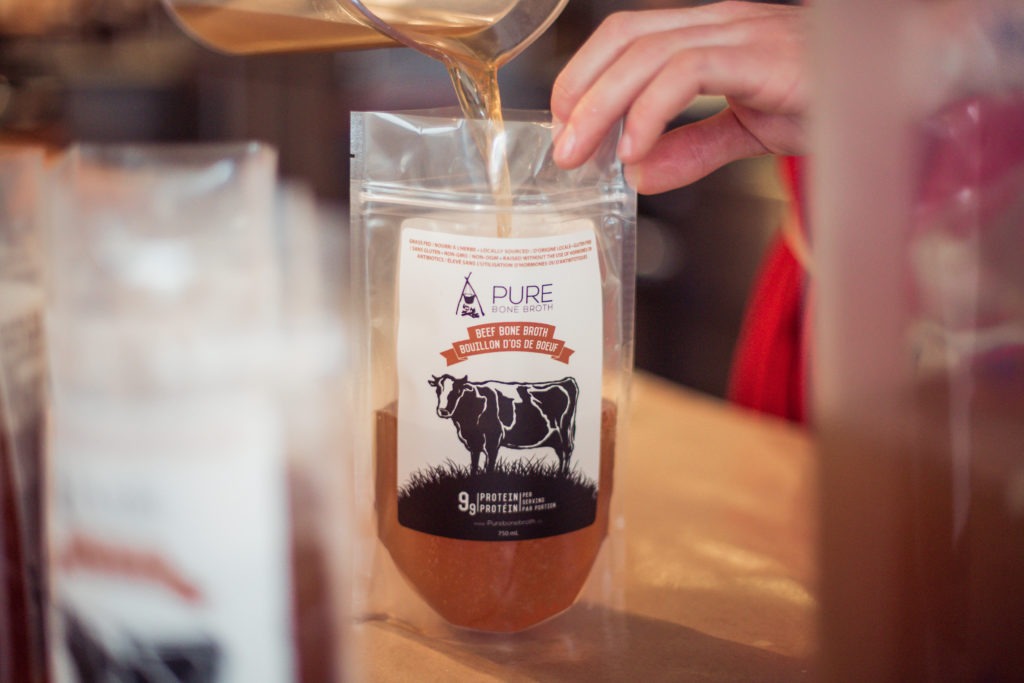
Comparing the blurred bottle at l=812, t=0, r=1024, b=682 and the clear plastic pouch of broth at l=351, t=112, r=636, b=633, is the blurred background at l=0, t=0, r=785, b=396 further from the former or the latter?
the blurred bottle at l=812, t=0, r=1024, b=682

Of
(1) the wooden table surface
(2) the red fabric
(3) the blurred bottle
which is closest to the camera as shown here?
(3) the blurred bottle

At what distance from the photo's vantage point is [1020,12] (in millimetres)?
275

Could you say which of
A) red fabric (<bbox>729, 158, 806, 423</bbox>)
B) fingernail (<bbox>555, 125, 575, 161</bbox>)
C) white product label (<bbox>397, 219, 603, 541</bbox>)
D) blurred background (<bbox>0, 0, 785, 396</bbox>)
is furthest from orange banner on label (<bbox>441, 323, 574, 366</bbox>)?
blurred background (<bbox>0, 0, 785, 396</bbox>)

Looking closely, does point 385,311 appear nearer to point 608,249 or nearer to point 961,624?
point 608,249

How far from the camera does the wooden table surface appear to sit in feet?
1.63

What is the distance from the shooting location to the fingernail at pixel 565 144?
0.56 m

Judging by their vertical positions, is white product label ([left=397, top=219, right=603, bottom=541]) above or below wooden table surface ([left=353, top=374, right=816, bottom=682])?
above

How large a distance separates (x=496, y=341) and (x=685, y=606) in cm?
20

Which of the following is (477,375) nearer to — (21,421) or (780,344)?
(21,421)

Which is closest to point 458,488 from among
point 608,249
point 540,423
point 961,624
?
point 540,423

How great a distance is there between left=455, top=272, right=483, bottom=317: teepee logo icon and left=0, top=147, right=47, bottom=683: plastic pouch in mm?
214

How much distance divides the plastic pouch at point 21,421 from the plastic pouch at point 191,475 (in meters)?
0.09

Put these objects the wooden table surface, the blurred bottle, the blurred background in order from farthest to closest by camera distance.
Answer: the blurred background
the wooden table surface
the blurred bottle

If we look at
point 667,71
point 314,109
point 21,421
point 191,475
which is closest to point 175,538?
point 191,475
